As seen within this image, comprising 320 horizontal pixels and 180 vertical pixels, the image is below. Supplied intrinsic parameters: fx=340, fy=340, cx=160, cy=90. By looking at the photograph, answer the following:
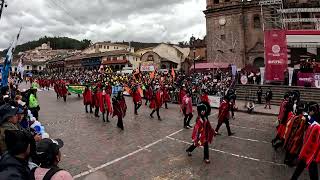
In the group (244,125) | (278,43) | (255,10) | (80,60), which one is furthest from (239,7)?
(80,60)

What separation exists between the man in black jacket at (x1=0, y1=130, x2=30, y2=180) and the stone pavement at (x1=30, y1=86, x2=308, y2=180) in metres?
4.13

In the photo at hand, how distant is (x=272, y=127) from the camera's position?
15727mm

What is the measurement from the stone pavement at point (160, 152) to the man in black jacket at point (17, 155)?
4.13 meters

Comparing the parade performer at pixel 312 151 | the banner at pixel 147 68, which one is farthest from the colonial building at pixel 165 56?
the parade performer at pixel 312 151

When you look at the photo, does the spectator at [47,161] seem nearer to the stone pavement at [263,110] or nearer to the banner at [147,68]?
the stone pavement at [263,110]

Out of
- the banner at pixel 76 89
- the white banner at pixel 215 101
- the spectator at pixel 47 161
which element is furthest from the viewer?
the banner at pixel 76 89

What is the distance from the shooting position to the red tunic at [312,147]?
7.09 m

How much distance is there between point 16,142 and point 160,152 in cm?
748

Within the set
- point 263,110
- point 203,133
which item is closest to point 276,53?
point 263,110

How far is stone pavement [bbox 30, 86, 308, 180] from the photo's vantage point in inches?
344

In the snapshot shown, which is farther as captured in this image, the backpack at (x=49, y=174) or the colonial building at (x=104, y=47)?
the colonial building at (x=104, y=47)

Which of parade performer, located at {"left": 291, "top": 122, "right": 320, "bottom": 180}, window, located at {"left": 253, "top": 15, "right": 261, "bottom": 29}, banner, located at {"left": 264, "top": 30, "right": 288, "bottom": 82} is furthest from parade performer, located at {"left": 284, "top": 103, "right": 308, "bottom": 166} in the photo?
window, located at {"left": 253, "top": 15, "right": 261, "bottom": 29}

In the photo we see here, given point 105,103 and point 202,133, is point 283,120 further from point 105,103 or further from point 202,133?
point 105,103

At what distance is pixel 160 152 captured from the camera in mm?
10750
